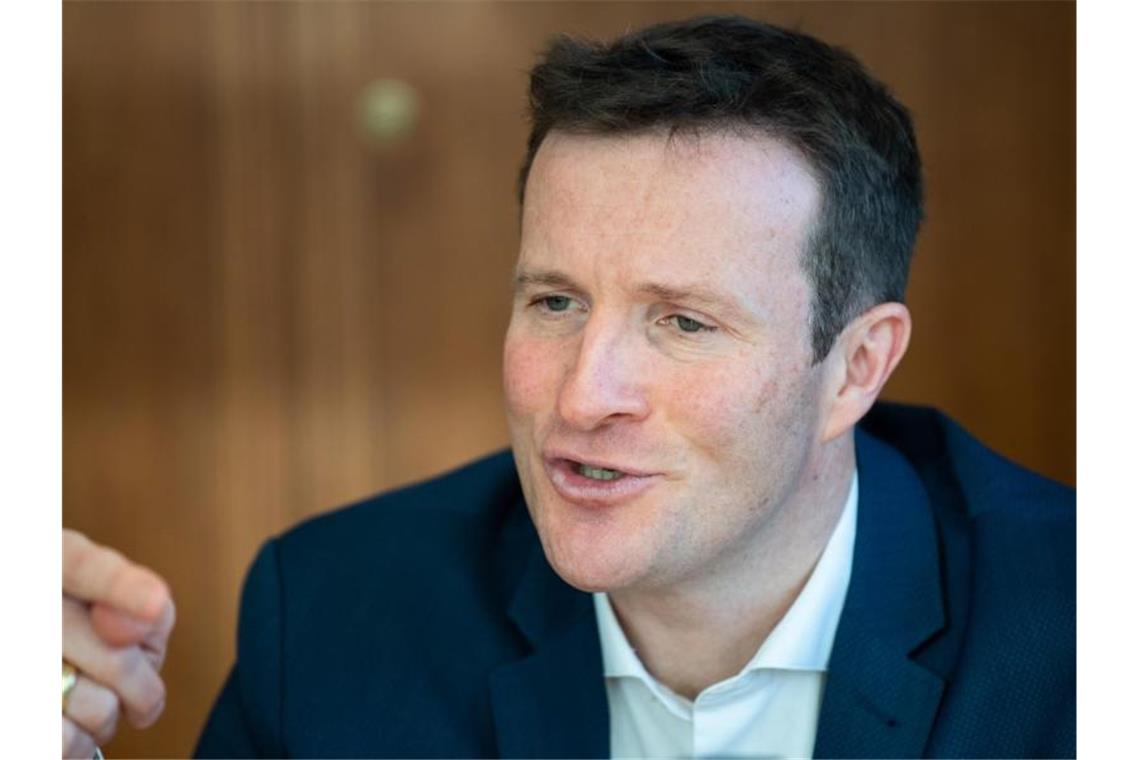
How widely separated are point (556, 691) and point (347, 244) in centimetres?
128

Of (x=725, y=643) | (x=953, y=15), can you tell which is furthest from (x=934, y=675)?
(x=953, y=15)

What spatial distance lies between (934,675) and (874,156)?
571mm

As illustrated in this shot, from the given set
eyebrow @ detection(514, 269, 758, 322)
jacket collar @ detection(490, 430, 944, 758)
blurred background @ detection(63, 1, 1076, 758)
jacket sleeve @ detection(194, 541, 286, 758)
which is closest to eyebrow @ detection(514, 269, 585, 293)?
eyebrow @ detection(514, 269, 758, 322)

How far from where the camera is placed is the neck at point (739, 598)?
1744 millimetres

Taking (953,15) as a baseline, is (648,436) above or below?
below

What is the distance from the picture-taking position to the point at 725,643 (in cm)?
179

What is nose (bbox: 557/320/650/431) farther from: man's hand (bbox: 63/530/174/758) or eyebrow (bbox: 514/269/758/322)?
man's hand (bbox: 63/530/174/758)

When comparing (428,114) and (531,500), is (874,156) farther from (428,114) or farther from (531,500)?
(428,114)

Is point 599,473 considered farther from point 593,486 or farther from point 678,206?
point 678,206

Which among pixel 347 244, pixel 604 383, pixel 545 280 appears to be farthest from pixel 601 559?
pixel 347 244

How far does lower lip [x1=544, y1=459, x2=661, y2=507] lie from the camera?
1572 mm
